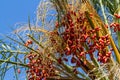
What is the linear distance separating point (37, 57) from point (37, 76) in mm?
188

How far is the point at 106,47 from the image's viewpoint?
12.9 ft

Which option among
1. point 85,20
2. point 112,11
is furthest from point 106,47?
point 112,11

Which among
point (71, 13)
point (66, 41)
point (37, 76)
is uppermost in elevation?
point (71, 13)

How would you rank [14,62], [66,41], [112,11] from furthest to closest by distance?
[112,11]
[14,62]
[66,41]

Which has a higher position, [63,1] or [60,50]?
[63,1]

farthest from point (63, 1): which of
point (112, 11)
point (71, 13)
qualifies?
point (112, 11)

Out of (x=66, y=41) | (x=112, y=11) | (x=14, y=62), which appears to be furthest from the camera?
(x=112, y=11)

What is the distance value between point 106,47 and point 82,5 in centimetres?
47

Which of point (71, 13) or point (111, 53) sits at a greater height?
point (71, 13)

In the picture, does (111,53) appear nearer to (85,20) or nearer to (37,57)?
(85,20)

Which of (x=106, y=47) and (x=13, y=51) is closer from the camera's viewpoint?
(x=106, y=47)

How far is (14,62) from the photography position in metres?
4.29

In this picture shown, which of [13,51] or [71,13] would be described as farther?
[13,51]

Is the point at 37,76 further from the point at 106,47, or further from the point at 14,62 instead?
the point at 106,47
